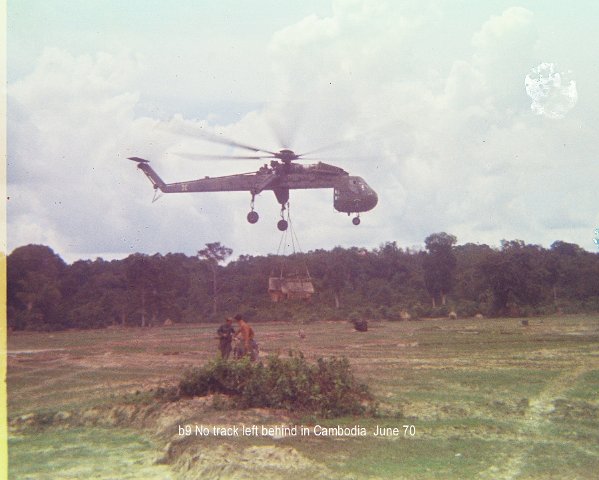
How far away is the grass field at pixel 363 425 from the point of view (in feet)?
39.1

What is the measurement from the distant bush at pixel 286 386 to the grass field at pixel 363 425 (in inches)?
24.0

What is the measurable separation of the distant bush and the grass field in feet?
2.00

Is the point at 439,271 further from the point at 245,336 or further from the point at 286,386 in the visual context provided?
the point at 286,386

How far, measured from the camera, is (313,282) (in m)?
57.9

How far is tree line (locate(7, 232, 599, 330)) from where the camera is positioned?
187ft

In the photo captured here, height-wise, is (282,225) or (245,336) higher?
(282,225)

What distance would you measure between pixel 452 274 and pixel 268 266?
25336mm

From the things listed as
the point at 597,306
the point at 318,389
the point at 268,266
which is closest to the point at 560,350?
the point at 318,389

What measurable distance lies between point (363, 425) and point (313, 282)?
4302 centimetres

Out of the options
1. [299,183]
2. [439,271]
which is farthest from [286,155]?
[439,271]

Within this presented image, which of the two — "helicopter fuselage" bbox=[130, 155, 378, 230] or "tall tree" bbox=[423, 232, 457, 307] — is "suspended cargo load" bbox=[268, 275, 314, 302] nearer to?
"helicopter fuselage" bbox=[130, 155, 378, 230]

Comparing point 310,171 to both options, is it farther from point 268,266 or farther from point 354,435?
point 268,266

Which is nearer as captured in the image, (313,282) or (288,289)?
(288,289)

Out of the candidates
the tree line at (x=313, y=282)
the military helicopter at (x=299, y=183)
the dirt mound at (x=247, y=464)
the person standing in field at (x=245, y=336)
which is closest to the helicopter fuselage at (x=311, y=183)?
the military helicopter at (x=299, y=183)
